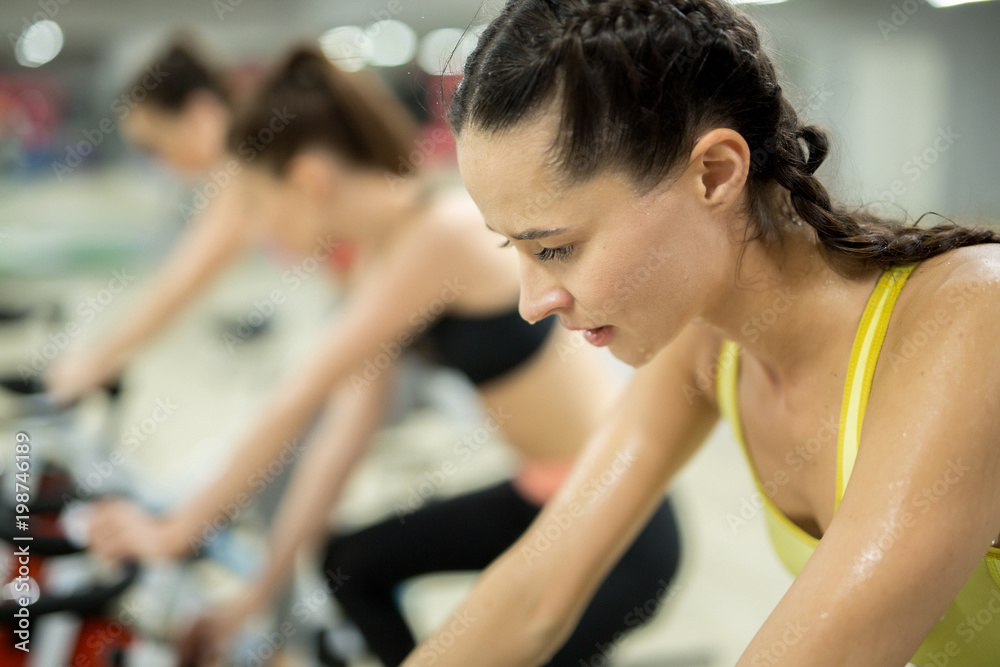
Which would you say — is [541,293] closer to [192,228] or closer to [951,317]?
[951,317]

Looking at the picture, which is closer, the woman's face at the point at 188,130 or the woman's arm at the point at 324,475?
the woman's arm at the point at 324,475

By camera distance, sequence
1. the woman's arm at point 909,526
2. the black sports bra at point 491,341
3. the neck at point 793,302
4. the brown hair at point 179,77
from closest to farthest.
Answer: the woman's arm at point 909,526
the neck at point 793,302
the black sports bra at point 491,341
the brown hair at point 179,77

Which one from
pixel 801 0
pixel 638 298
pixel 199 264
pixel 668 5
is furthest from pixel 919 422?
pixel 801 0

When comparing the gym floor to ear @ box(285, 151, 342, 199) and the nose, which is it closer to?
ear @ box(285, 151, 342, 199)

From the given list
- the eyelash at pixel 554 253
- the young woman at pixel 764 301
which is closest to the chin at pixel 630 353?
the young woman at pixel 764 301

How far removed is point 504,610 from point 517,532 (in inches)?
22.7

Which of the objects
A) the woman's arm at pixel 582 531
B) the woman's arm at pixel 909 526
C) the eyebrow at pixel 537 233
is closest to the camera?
the woman's arm at pixel 909 526

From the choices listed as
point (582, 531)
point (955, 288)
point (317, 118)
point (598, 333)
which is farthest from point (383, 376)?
point (955, 288)

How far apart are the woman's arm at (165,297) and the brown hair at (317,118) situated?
0.64 metres

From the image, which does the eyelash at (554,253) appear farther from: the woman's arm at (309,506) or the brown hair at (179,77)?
the brown hair at (179,77)

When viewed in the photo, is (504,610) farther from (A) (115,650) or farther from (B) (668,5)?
(A) (115,650)

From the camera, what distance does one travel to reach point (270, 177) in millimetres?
1728

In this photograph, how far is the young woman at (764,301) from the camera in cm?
63

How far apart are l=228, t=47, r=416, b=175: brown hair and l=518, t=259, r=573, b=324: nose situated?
3.37 ft
